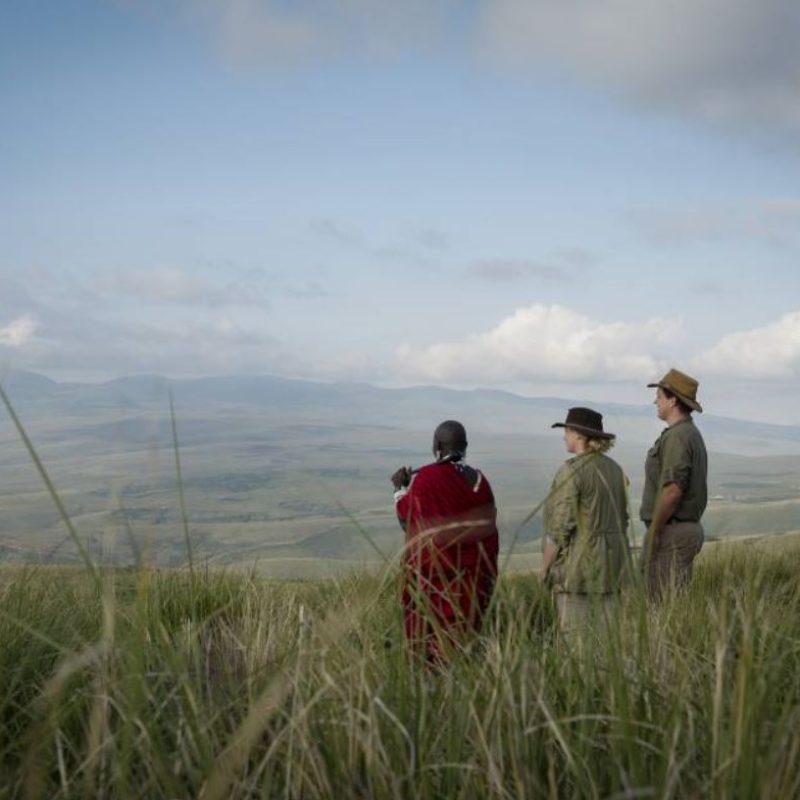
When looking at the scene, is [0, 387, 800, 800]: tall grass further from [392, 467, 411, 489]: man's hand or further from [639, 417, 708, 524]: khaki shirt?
[639, 417, 708, 524]: khaki shirt

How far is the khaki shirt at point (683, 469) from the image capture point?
815 cm

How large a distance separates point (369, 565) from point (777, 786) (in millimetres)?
6504

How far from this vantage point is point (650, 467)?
849cm

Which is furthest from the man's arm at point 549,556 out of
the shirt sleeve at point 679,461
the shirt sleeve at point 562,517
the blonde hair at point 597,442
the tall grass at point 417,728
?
the tall grass at point 417,728

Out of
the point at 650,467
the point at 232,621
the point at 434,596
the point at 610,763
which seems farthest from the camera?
the point at 650,467

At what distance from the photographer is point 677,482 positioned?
8.14 meters

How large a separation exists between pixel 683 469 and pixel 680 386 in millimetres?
602

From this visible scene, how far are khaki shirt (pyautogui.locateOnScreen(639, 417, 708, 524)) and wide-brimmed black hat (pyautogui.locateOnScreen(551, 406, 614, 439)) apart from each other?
1139 mm

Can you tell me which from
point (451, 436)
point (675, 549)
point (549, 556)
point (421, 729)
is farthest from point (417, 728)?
point (675, 549)

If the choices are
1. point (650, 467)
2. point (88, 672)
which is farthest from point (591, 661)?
point (650, 467)

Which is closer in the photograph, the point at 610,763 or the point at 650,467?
the point at 610,763

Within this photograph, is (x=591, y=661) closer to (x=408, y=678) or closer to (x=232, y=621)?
(x=408, y=678)

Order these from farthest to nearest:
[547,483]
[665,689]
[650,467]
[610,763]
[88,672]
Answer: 1. [650,467]
2. [88,672]
3. [665,689]
4. [610,763]
5. [547,483]

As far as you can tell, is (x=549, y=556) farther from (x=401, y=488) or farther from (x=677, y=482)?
(x=677, y=482)
